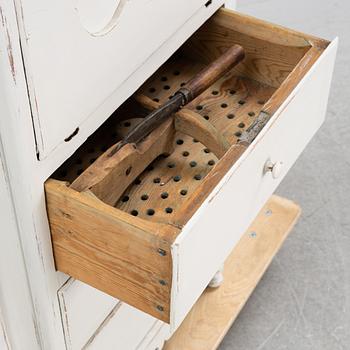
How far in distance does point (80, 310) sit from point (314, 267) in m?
0.60

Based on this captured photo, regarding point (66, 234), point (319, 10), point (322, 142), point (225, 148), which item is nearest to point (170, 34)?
point (225, 148)

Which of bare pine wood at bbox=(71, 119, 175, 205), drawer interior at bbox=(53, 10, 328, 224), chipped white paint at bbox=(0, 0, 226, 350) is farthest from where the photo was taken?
drawer interior at bbox=(53, 10, 328, 224)

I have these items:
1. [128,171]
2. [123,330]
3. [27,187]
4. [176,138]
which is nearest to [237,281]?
[123,330]

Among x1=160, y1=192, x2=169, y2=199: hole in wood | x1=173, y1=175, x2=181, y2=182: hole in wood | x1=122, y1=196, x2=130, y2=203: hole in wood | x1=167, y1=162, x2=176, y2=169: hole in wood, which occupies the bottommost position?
x1=122, y1=196, x2=130, y2=203: hole in wood

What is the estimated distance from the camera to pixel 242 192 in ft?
2.73

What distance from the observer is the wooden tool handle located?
917mm

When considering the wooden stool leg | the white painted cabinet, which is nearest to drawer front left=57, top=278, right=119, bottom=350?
the white painted cabinet

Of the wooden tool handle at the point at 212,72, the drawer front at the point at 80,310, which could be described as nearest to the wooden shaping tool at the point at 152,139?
the wooden tool handle at the point at 212,72

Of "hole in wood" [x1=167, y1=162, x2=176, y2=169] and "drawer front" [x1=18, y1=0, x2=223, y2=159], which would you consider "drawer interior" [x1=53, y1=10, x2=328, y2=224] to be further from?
"drawer front" [x1=18, y1=0, x2=223, y2=159]

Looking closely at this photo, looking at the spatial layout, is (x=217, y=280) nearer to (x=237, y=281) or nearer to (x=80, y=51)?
(x=237, y=281)

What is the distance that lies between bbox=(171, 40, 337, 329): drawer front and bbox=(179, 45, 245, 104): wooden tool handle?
10 centimetres

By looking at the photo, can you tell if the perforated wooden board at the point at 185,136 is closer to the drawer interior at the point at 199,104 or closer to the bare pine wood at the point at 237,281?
the drawer interior at the point at 199,104

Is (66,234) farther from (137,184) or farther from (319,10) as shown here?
(319,10)

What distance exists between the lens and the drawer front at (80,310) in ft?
2.89
